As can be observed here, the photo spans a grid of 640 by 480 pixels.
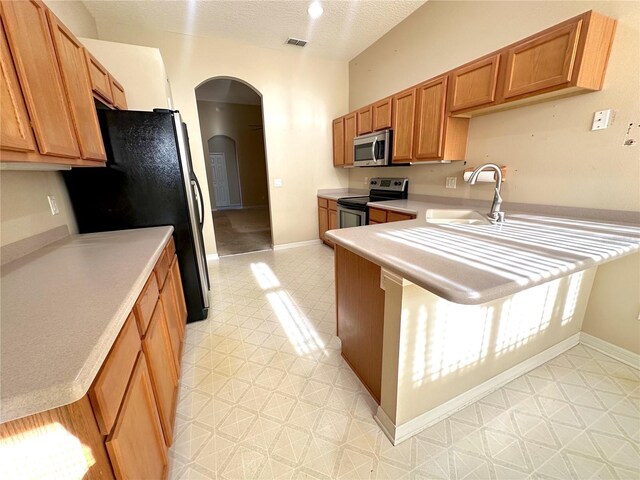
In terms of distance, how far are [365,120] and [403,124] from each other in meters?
0.80

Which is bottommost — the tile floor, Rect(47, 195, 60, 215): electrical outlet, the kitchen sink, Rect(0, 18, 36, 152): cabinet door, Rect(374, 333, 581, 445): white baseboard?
the tile floor

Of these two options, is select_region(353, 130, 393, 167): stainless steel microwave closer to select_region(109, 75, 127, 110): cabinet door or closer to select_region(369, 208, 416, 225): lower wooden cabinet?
select_region(369, 208, 416, 225): lower wooden cabinet

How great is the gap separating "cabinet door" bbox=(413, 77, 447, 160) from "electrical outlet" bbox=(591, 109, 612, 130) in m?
1.00

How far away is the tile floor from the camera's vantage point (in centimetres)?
115

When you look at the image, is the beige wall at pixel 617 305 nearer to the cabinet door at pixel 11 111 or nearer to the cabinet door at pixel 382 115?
the cabinet door at pixel 382 115

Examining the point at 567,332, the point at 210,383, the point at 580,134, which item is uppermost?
the point at 580,134

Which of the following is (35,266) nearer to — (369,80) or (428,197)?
(428,197)

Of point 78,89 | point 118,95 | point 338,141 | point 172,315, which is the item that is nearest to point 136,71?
point 118,95

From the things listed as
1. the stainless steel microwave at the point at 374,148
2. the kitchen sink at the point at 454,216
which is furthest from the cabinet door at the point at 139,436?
the stainless steel microwave at the point at 374,148

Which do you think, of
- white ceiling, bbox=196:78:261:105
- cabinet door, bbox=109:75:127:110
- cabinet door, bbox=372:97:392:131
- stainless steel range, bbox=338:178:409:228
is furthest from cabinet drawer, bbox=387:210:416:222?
white ceiling, bbox=196:78:261:105

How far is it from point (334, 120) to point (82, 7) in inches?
123

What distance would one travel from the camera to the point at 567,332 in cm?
181

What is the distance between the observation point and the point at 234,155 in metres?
8.48

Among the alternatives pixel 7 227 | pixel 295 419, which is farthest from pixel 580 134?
pixel 7 227
